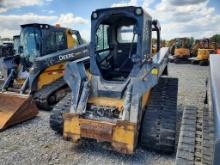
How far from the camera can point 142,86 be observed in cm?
431

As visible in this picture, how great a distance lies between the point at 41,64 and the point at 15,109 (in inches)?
66.9

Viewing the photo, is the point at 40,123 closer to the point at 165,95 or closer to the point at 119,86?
the point at 119,86

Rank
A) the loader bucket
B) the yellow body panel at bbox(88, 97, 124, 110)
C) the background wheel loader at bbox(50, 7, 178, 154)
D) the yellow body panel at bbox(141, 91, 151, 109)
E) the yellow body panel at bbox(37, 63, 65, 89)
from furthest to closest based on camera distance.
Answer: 1. the yellow body panel at bbox(37, 63, 65, 89)
2. the loader bucket
3. the yellow body panel at bbox(141, 91, 151, 109)
4. the yellow body panel at bbox(88, 97, 124, 110)
5. the background wheel loader at bbox(50, 7, 178, 154)

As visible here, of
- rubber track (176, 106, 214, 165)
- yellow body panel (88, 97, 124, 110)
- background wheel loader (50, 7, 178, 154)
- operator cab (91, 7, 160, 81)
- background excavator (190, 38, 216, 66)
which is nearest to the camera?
rubber track (176, 106, 214, 165)

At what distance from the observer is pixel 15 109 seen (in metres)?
5.82

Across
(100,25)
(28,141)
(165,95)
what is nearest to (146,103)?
(165,95)

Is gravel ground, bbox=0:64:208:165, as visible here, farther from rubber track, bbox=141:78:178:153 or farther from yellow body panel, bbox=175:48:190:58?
yellow body panel, bbox=175:48:190:58

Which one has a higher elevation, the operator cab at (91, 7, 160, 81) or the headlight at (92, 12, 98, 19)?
the headlight at (92, 12, 98, 19)

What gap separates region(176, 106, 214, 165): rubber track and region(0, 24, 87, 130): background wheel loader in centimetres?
414

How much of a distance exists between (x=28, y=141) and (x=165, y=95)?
257cm

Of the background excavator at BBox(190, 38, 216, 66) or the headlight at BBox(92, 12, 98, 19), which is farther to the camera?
the background excavator at BBox(190, 38, 216, 66)

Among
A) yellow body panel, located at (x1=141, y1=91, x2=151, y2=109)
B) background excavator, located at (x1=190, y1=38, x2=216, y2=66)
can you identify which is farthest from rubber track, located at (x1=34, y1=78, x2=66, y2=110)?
background excavator, located at (x1=190, y1=38, x2=216, y2=66)

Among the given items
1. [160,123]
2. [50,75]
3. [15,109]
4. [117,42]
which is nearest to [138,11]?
[117,42]

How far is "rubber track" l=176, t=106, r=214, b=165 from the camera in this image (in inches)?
80.6
